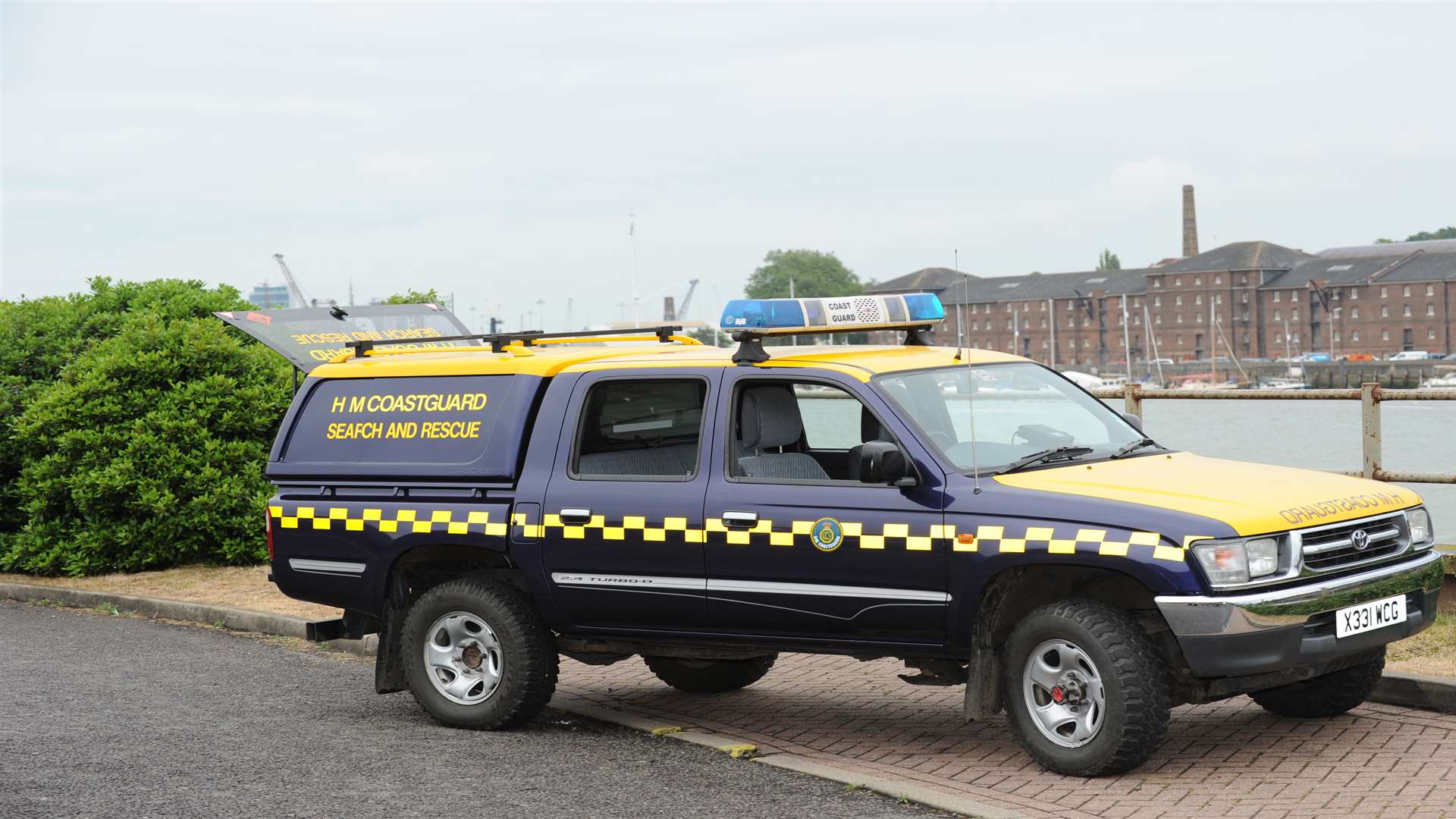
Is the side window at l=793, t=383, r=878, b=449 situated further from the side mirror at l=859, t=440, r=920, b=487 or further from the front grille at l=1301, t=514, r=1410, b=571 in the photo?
the front grille at l=1301, t=514, r=1410, b=571

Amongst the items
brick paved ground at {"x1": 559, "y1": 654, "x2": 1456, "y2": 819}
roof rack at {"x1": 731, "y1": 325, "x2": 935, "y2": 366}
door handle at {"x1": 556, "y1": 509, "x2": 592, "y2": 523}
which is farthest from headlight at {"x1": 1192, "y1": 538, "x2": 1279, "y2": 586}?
door handle at {"x1": 556, "y1": 509, "x2": 592, "y2": 523}

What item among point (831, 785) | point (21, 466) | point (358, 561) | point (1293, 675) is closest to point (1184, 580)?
point (1293, 675)

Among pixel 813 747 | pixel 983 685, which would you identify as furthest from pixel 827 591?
pixel 813 747

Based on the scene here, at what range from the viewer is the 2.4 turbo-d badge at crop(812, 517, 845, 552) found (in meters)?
7.06

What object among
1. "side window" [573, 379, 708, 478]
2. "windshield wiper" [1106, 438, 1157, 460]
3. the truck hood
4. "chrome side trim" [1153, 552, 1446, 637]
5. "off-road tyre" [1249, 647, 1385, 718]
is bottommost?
"off-road tyre" [1249, 647, 1385, 718]

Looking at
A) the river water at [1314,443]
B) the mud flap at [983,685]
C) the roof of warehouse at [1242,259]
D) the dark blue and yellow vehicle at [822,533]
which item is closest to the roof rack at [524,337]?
the dark blue and yellow vehicle at [822,533]

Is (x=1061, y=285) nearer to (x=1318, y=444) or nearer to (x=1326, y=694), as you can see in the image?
(x=1318, y=444)

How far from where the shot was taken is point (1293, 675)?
6520 mm

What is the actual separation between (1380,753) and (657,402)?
363 cm

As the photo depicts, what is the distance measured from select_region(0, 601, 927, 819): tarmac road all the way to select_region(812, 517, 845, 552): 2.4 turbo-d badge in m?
1.00

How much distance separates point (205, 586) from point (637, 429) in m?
6.68

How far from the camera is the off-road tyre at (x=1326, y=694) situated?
7379 mm

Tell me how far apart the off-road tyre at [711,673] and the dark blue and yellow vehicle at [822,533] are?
20 millimetres

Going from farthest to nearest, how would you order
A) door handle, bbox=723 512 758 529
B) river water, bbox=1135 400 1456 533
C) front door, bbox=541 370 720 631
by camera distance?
1. river water, bbox=1135 400 1456 533
2. front door, bbox=541 370 720 631
3. door handle, bbox=723 512 758 529
